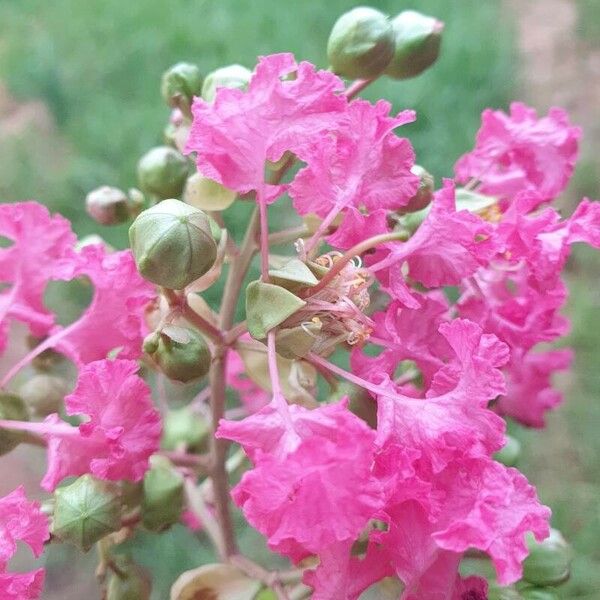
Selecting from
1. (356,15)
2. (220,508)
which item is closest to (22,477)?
(220,508)

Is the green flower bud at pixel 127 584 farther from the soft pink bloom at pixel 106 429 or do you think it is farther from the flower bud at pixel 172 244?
the flower bud at pixel 172 244

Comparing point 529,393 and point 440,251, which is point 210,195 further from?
point 529,393

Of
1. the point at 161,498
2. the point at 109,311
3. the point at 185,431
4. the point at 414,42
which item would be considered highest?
the point at 414,42

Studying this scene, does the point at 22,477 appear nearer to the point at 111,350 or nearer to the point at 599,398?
the point at 111,350

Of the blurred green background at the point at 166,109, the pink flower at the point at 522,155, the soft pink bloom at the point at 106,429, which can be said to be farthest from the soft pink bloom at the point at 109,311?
the blurred green background at the point at 166,109

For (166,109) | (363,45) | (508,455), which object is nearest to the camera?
(363,45)

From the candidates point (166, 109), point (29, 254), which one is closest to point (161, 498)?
point (29, 254)
